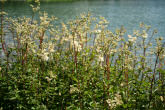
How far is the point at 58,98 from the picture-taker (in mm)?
3896

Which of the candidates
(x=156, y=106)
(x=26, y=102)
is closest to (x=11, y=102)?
(x=26, y=102)

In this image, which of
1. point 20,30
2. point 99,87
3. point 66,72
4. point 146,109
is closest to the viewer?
point 146,109

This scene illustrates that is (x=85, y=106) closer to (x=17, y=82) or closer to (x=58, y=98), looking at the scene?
(x=58, y=98)

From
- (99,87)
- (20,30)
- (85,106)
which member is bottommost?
(85,106)

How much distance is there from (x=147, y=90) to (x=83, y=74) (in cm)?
154

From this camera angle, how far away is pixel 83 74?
14.0 feet

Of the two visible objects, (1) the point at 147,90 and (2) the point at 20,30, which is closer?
(2) the point at 20,30

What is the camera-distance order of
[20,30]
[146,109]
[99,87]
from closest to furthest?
[146,109], [20,30], [99,87]

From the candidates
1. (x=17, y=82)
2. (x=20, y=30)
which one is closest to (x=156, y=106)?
(x=17, y=82)

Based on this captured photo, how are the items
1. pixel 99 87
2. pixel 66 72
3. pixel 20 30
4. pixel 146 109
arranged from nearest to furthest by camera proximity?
pixel 146 109 → pixel 20 30 → pixel 99 87 → pixel 66 72

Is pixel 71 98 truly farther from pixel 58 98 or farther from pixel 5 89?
pixel 5 89

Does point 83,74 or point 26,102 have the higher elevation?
point 83,74

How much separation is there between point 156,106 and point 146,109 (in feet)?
1.32

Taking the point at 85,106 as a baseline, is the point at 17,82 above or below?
above
